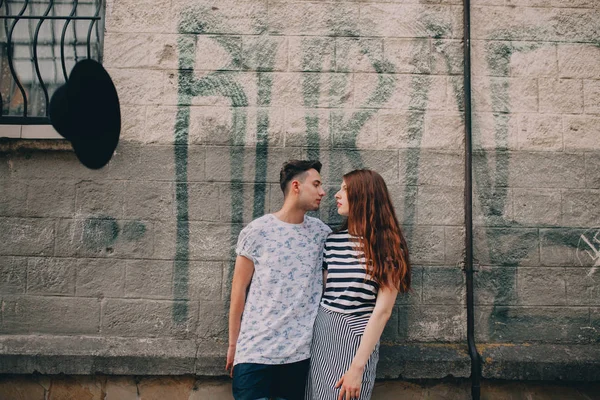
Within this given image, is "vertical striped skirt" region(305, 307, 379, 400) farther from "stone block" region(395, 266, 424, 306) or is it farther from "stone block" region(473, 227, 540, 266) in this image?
"stone block" region(473, 227, 540, 266)

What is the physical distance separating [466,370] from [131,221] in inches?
97.4

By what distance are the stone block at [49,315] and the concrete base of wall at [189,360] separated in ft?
0.25

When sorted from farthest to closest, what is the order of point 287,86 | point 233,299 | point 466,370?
point 287,86 < point 466,370 < point 233,299

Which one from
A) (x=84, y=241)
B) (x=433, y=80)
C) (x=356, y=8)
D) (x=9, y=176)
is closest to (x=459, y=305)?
(x=433, y=80)

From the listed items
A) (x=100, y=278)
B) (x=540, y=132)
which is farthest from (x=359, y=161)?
(x=100, y=278)

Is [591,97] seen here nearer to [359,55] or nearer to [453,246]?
[453,246]

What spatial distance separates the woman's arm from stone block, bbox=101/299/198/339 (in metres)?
1.27

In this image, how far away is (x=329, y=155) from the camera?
10.6ft

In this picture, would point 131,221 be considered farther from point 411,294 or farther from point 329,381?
point 411,294

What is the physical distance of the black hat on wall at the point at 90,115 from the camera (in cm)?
324

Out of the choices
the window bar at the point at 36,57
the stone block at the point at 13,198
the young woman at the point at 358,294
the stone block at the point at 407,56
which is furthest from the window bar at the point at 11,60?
the stone block at the point at 407,56

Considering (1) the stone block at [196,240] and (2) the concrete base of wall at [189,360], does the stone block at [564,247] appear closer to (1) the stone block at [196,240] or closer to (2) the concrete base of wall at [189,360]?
(2) the concrete base of wall at [189,360]

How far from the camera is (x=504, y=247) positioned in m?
3.25

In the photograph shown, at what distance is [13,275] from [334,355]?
7.58ft
